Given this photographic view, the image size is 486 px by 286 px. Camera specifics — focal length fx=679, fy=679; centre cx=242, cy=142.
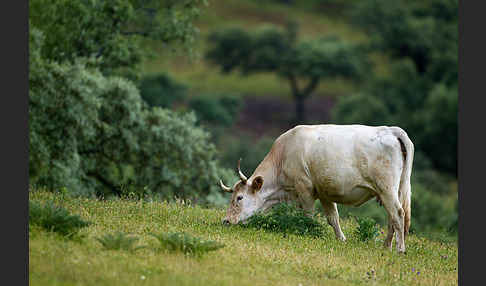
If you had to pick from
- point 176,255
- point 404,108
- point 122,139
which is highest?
point 176,255

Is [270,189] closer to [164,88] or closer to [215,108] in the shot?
[164,88]

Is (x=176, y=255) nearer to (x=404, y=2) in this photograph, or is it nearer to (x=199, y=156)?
(x=199, y=156)

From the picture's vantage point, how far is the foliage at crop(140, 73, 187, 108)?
73.8 metres

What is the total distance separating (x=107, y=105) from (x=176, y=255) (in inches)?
656

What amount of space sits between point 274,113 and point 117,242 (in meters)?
86.0

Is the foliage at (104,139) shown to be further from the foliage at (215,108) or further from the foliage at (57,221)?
the foliage at (215,108)

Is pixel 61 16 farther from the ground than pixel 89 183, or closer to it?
farther from the ground

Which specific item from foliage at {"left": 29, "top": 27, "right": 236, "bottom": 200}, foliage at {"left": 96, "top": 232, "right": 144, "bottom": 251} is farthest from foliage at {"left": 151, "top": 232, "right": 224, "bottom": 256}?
foliage at {"left": 29, "top": 27, "right": 236, "bottom": 200}

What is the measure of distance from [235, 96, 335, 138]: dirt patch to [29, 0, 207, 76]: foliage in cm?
5588

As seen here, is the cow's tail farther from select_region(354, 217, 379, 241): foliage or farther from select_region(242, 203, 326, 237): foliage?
select_region(242, 203, 326, 237): foliage

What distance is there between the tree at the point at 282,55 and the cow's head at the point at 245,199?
2937 inches

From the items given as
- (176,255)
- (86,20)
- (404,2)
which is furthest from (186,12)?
(404,2)

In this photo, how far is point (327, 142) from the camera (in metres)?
14.4

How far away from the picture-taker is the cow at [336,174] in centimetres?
1373
